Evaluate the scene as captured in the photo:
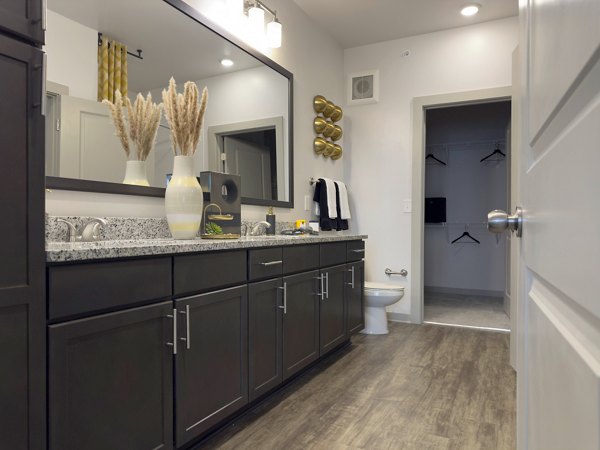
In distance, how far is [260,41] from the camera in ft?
9.41

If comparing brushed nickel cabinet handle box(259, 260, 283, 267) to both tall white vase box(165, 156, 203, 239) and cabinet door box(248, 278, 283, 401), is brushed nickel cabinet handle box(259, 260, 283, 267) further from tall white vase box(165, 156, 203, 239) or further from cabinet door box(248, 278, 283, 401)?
tall white vase box(165, 156, 203, 239)

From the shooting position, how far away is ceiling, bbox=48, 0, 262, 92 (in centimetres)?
178

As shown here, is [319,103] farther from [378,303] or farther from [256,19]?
[378,303]

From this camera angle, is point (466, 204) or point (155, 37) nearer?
point (155, 37)

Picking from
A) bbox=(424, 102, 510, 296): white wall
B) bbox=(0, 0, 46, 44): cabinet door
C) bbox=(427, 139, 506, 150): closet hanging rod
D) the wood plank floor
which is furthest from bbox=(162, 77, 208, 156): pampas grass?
bbox=(427, 139, 506, 150): closet hanging rod

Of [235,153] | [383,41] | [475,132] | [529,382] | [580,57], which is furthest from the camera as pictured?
[475,132]

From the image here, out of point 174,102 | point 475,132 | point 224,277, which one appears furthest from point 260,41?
point 475,132

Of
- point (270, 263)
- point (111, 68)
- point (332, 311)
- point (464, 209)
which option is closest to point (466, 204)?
point (464, 209)

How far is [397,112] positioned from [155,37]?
2494 mm

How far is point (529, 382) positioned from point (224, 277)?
48.7 inches

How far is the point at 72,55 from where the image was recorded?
170cm

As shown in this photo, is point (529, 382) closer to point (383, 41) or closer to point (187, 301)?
point (187, 301)

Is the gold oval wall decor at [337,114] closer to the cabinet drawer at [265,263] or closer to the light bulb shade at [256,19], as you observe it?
the light bulb shade at [256,19]

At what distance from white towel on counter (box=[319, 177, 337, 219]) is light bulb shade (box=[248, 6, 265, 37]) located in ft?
4.30
